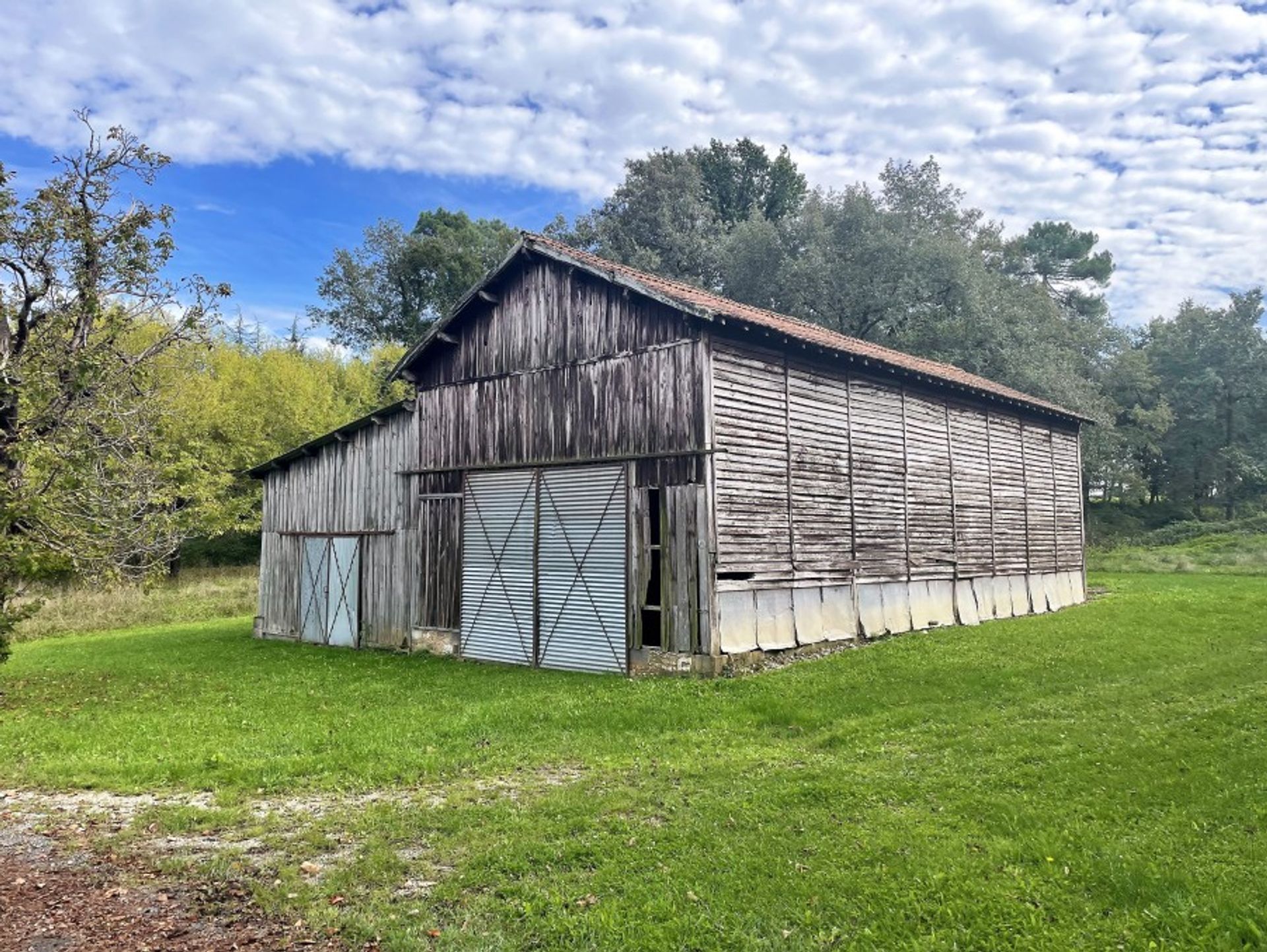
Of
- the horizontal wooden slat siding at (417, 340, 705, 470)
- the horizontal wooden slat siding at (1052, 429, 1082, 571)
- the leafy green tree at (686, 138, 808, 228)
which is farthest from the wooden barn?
the leafy green tree at (686, 138, 808, 228)

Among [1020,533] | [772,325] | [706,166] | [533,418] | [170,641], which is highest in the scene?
[706,166]

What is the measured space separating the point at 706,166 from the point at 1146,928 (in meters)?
48.6

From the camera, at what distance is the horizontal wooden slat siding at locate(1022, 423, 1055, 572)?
22.4 meters

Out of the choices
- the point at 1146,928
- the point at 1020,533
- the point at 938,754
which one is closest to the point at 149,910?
the point at 1146,928

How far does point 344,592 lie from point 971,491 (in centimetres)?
1511

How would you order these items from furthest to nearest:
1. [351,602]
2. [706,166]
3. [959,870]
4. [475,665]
Result: [706,166]
[351,602]
[475,665]
[959,870]

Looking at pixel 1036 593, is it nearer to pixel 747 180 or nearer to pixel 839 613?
pixel 839 613

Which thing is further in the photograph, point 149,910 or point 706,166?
point 706,166

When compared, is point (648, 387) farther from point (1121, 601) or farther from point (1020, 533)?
point (1121, 601)

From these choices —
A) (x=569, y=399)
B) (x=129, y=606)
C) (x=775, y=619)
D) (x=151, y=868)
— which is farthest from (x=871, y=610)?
(x=129, y=606)

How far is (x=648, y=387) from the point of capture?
14.4 m

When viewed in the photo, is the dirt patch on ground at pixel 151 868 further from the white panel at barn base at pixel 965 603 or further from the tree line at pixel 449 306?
the white panel at barn base at pixel 965 603

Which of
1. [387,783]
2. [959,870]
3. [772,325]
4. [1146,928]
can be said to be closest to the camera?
[1146,928]

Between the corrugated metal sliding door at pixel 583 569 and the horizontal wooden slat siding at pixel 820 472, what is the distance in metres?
3.24
